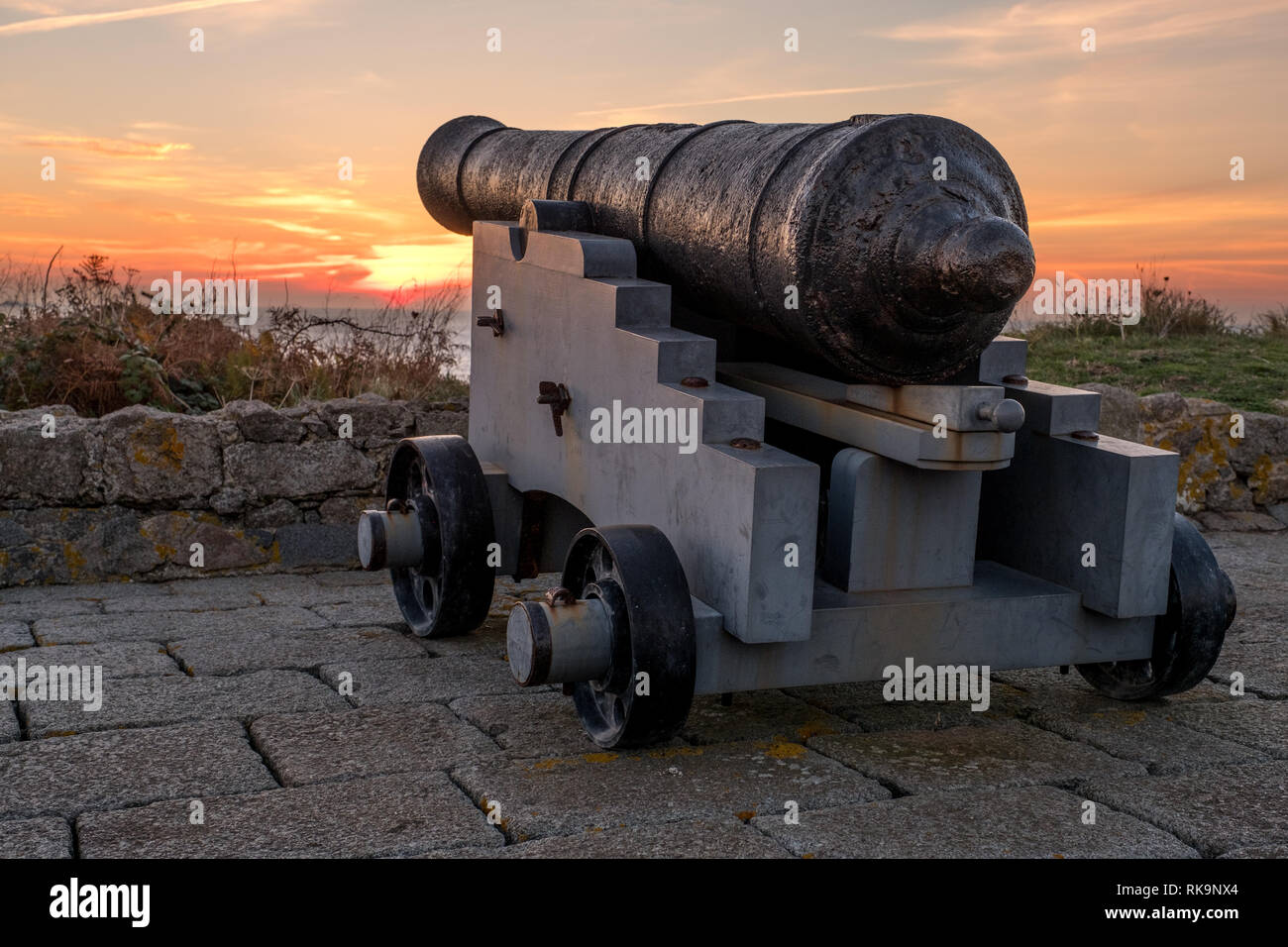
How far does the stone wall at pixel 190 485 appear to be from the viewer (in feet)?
19.7

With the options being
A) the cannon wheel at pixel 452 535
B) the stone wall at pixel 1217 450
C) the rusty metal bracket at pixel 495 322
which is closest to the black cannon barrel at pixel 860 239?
the rusty metal bracket at pixel 495 322

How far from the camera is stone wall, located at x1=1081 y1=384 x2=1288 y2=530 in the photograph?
764cm

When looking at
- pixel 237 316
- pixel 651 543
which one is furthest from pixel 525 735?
pixel 237 316

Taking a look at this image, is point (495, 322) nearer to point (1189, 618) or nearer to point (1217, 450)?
point (1189, 618)

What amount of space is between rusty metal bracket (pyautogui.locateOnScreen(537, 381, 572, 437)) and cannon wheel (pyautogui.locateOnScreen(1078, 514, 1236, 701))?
2.00m

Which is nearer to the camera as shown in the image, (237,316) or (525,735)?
(525,735)

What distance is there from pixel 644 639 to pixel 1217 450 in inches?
215

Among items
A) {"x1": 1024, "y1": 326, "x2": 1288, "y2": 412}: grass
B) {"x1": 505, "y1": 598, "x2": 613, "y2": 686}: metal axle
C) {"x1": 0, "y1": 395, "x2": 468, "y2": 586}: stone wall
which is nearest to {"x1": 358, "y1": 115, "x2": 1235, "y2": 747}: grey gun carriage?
{"x1": 505, "y1": 598, "x2": 613, "y2": 686}: metal axle

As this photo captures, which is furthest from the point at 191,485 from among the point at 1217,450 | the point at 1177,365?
the point at 1177,365

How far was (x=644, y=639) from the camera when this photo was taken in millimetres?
3418

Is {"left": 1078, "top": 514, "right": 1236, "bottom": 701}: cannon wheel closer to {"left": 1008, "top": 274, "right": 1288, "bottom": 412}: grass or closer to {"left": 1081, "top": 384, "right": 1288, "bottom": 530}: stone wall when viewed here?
{"left": 1081, "top": 384, "right": 1288, "bottom": 530}: stone wall

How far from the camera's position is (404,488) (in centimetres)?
538
